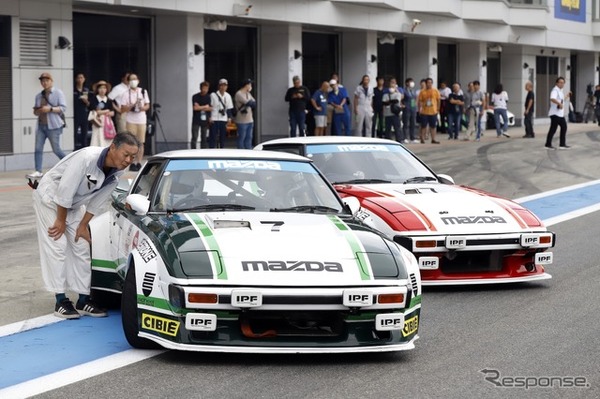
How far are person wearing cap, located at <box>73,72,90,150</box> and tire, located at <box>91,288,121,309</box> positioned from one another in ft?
53.7

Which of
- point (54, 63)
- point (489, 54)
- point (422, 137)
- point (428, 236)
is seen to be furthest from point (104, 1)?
point (489, 54)

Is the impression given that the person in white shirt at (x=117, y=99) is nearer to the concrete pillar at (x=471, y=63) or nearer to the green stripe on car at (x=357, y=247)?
the green stripe on car at (x=357, y=247)

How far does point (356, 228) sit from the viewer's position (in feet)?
27.1

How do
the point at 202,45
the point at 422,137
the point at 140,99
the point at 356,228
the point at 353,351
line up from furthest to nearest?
the point at 422,137, the point at 202,45, the point at 140,99, the point at 356,228, the point at 353,351

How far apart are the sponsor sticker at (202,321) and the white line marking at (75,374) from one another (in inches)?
22.0

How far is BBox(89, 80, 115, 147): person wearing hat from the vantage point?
22.4 meters

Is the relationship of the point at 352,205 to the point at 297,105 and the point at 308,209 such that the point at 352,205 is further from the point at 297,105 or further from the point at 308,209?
the point at 297,105

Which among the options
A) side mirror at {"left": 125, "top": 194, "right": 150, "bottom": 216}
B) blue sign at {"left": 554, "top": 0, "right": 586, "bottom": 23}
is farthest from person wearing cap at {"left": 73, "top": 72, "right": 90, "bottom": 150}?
blue sign at {"left": 554, "top": 0, "right": 586, "bottom": 23}

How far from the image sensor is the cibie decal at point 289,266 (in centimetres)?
728

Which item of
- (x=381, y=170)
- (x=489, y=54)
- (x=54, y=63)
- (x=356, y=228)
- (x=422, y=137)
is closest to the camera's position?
(x=356, y=228)

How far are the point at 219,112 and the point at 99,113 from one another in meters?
5.03

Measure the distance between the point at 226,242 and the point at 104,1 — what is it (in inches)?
732

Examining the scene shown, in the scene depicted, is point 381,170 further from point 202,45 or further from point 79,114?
point 202,45

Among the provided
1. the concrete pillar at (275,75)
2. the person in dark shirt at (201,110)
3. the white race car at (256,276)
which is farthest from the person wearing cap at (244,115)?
the white race car at (256,276)
